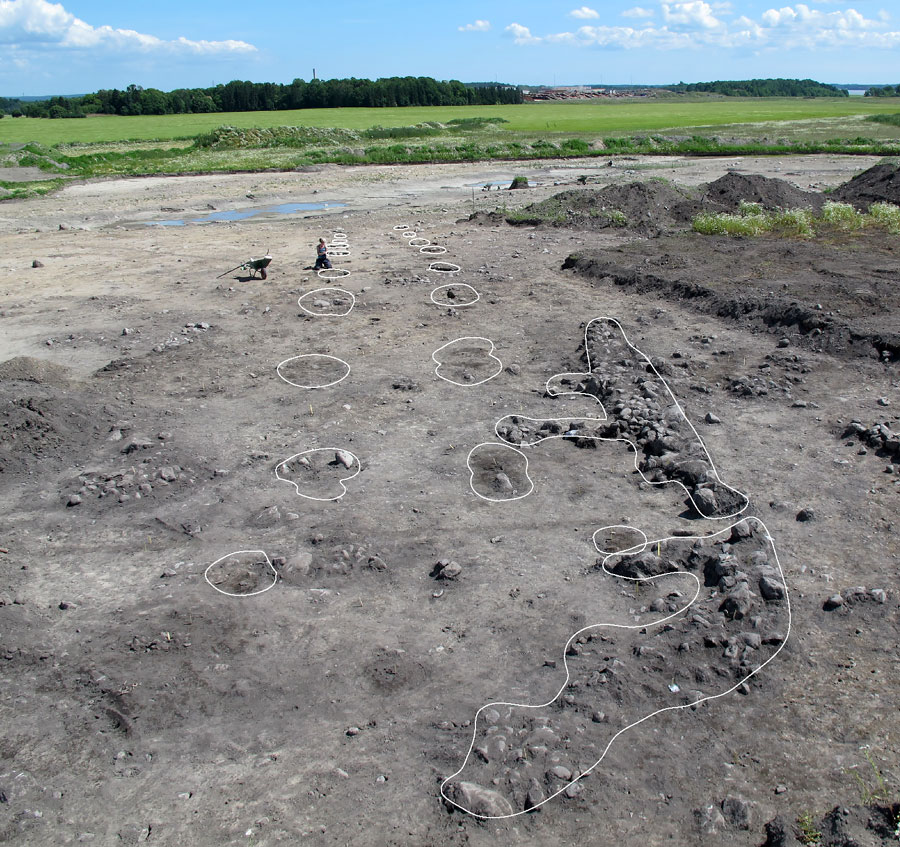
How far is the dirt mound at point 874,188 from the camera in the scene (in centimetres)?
1855

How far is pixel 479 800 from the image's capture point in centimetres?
371

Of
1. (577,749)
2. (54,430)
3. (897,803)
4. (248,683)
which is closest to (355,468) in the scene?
(248,683)

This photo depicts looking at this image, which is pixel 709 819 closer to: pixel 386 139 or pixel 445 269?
pixel 445 269

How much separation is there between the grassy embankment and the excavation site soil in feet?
79.1

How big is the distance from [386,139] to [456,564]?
160ft

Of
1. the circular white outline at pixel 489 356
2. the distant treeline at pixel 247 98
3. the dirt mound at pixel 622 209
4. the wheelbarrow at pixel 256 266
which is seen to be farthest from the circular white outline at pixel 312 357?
the distant treeline at pixel 247 98

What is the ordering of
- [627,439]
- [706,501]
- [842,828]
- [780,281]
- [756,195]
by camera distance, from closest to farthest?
[842,828]
[706,501]
[627,439]
[780,281]
[756,195]

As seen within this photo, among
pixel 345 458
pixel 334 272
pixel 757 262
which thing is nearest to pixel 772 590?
pixel 345 458

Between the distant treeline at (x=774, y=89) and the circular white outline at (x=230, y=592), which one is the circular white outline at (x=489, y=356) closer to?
the circular white outline at (x=230, y=592)

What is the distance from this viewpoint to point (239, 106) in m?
80.6

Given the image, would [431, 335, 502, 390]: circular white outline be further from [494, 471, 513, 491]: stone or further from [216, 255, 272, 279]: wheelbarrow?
[216, 255, 272, 279]: wheelbarrow

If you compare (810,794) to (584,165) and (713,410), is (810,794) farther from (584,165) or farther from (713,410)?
(584,165)

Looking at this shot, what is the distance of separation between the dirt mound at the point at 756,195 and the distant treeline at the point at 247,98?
236ft

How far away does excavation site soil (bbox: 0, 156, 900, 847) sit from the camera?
3.80m
